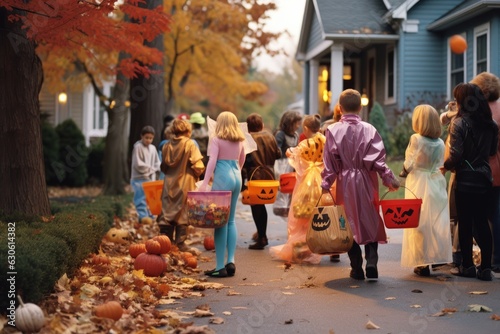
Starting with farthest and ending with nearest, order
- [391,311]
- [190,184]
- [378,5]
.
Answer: [378,5]
[190,184]
[391,311]

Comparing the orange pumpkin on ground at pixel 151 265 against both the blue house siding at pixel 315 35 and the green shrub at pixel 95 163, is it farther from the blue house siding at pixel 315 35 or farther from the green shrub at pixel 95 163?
the blue house siding at pixel 315 35

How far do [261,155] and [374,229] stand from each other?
3.41 m

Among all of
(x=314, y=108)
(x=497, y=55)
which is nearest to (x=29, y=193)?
(x=497, y=55)

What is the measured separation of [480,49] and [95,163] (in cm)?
1506

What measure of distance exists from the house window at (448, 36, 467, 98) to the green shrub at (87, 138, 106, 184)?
43.6 ft

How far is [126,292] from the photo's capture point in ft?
25.1

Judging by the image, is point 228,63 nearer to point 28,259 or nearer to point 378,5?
point 378,5

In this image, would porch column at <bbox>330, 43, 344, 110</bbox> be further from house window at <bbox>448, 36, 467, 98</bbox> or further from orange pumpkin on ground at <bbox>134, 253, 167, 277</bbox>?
orange pumpkin on ground at <bbox>134, 253, 167, 277</bbox>

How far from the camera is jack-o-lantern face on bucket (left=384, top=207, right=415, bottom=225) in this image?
330 inches

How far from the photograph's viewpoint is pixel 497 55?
2227cm

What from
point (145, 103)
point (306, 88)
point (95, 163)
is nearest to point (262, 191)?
point (145, 103)

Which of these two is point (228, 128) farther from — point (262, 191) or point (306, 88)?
point (306, 88)

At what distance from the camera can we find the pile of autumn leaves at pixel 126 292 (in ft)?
20.6

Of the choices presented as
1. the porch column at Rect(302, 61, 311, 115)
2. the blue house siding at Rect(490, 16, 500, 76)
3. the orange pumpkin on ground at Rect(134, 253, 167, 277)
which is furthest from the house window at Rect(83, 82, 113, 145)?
the orange pumpkin on ground at Rect(134, 253, 167, 277)
